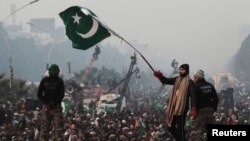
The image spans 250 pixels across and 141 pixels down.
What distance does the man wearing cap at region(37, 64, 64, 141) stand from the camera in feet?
34.6

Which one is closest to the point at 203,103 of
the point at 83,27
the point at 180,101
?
the point at 180,101

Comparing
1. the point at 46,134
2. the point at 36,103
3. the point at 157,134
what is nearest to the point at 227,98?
the point at 36,103

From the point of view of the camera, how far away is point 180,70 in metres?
9.89

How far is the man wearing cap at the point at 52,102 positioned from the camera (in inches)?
415

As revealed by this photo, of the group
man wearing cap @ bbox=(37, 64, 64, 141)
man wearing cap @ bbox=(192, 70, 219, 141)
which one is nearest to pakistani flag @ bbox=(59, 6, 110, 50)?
man wearing cap @ bbox=(37, 64, 64, 141)

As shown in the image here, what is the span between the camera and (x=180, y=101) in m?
9.92

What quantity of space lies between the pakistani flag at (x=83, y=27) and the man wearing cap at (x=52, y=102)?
9.04 feet

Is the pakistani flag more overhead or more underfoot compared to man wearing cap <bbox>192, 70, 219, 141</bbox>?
more overhead

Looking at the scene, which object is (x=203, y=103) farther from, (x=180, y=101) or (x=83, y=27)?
(x=83, y=27)

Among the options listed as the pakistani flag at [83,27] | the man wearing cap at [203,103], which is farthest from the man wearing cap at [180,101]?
the pakistani flag at [83,27]

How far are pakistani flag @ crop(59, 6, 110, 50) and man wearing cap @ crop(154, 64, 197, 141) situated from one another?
3647 millimetres

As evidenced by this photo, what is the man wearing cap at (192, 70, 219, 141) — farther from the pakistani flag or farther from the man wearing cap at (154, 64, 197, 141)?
the pakistani flag

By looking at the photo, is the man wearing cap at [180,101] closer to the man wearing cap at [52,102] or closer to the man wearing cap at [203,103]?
the man wearing cap at [203,103]

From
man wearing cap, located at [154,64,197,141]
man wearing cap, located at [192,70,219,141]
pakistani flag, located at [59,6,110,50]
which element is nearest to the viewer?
man wearing cap, located at [154,64,197,141]
